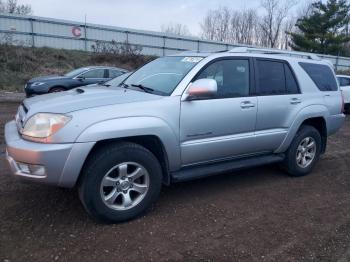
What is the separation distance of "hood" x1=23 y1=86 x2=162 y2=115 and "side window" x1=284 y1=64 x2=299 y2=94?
2.17 m

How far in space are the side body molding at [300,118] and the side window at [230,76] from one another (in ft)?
3.23

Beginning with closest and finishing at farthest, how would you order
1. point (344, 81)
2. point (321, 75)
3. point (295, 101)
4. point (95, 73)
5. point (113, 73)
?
point (295, 101), point (321, 75), point (344, 81), point (95, 73), point (113, 73)

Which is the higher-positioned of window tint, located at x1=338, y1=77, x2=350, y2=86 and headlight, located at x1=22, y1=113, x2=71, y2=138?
window tint, located at x1=338, y1=77, x2=350, y2=86

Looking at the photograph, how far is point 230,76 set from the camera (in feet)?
15.1

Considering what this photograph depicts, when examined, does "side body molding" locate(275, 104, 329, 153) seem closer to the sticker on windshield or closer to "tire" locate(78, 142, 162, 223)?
the sticker on windshield

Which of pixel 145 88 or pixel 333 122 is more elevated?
pixel 145 88

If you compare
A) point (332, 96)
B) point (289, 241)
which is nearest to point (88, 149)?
point (289, 241)

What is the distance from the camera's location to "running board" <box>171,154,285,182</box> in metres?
4.12

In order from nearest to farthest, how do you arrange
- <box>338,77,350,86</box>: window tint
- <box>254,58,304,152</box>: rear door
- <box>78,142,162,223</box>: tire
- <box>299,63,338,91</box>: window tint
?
<box>78,142,162,223</box>: tire
<box>254,58,304,152</box>: rear door
<box>299,63,338,91</box>: window tint
<box>338,77,350,86</box>: window tint

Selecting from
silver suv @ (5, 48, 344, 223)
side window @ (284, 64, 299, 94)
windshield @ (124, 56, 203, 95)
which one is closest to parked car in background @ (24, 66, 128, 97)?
windshield @ (124, 56, 203, 95)

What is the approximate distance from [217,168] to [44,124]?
6.61 ft

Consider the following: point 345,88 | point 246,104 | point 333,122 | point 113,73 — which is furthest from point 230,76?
point 113,73

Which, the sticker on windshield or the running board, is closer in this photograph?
the running board

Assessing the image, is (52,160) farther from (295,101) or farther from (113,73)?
(113,73)
